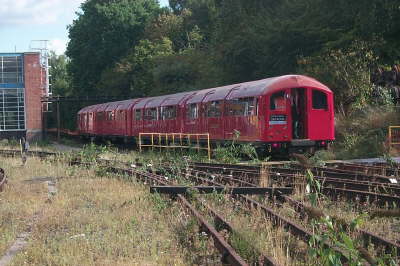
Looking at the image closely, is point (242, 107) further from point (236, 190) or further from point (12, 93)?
point (12, 93)

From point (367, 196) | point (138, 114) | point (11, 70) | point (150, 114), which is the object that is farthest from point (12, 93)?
point (367, 196)

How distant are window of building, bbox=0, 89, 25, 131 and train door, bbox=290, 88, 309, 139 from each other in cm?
4109

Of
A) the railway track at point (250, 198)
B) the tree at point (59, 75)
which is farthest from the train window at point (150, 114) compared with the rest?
the tree at point (59, 75)

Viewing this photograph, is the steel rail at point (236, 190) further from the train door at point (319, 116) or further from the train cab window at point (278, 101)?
the train door at point (319, 116)

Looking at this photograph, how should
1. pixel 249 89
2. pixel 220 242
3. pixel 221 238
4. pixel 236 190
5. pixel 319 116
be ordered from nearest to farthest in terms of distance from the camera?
pixel 220 242, pixel 221 238, pixel 236 190, pixel 319 116, pixel 249 89

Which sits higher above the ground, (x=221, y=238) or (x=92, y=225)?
(x=221, y=238)

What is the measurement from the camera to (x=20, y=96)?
186 ft

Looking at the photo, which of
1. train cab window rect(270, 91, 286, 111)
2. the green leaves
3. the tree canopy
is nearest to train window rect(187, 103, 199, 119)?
train cab window rect(270, 91, 286, 111)

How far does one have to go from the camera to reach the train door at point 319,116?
2039 centimetres

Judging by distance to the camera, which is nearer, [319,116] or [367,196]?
[367,196]

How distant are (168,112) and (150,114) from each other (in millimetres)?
2850

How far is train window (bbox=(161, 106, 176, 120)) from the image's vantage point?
27.7 meters

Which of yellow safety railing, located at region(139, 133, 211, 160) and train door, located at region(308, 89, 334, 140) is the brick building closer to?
yellow safety railing, located at region(139, 133, 211, 160)

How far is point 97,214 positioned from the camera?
9727 millimetres
